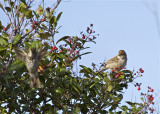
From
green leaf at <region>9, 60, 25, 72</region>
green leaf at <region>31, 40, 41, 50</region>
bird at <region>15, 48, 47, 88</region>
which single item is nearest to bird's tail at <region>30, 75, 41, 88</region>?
bird at <region>15, 48, 47, 88</region>

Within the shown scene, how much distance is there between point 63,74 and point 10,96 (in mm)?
1050

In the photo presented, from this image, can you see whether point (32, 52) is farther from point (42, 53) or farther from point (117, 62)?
point (117, 62)

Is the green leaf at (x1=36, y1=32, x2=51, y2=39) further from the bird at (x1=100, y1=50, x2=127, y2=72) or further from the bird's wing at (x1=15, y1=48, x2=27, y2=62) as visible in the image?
the bird at (x1=100, y1=50, x2=127, y2=72)

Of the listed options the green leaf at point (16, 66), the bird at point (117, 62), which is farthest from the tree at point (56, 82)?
the bird at point (117, 62)

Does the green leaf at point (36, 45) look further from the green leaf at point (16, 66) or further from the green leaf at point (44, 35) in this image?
the green leaf at point (44, 35)

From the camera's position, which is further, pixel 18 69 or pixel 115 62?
pixel 115 62

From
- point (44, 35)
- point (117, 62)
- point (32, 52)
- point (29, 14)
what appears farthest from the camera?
point (117, 62)

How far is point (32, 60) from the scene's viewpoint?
5668 millimetres

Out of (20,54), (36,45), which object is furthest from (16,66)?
(36,45)

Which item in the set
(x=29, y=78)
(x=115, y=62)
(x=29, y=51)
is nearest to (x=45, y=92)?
(x=29, y=78)

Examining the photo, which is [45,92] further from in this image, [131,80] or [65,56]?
[131,80]

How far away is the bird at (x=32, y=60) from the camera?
5.64 meters

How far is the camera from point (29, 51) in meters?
5.88

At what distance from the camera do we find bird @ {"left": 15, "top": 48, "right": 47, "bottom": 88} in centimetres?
564
